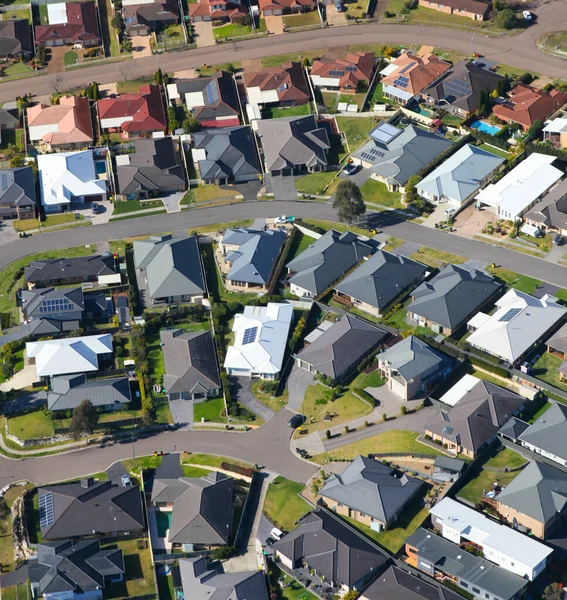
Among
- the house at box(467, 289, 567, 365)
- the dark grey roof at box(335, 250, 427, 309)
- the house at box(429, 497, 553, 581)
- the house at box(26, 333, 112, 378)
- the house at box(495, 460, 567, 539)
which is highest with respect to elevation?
the dark grey roof at box(335, 250, 427, 309)

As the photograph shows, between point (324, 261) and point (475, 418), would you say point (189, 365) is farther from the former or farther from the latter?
point (475, 418)

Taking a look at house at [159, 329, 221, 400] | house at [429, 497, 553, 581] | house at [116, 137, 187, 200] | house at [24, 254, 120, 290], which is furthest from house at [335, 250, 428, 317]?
house at [116, 137, 187, 200]

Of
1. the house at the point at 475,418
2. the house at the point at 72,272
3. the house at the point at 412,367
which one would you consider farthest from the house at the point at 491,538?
the house at the point at 72,272

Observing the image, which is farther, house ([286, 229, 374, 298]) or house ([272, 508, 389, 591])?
house ([286, 229, 374, 298])

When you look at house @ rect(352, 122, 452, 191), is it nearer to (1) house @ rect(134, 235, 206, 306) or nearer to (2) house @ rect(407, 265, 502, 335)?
(2) house @ rect(407, 265, 502, 335)

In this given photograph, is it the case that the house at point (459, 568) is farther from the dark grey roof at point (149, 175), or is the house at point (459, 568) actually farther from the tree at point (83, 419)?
the dark grey roof at point (149, 175)

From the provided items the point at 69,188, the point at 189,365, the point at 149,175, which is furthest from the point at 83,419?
the point at 149,175

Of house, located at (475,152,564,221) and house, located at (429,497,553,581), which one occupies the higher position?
house, located at (475,152,564,221)
